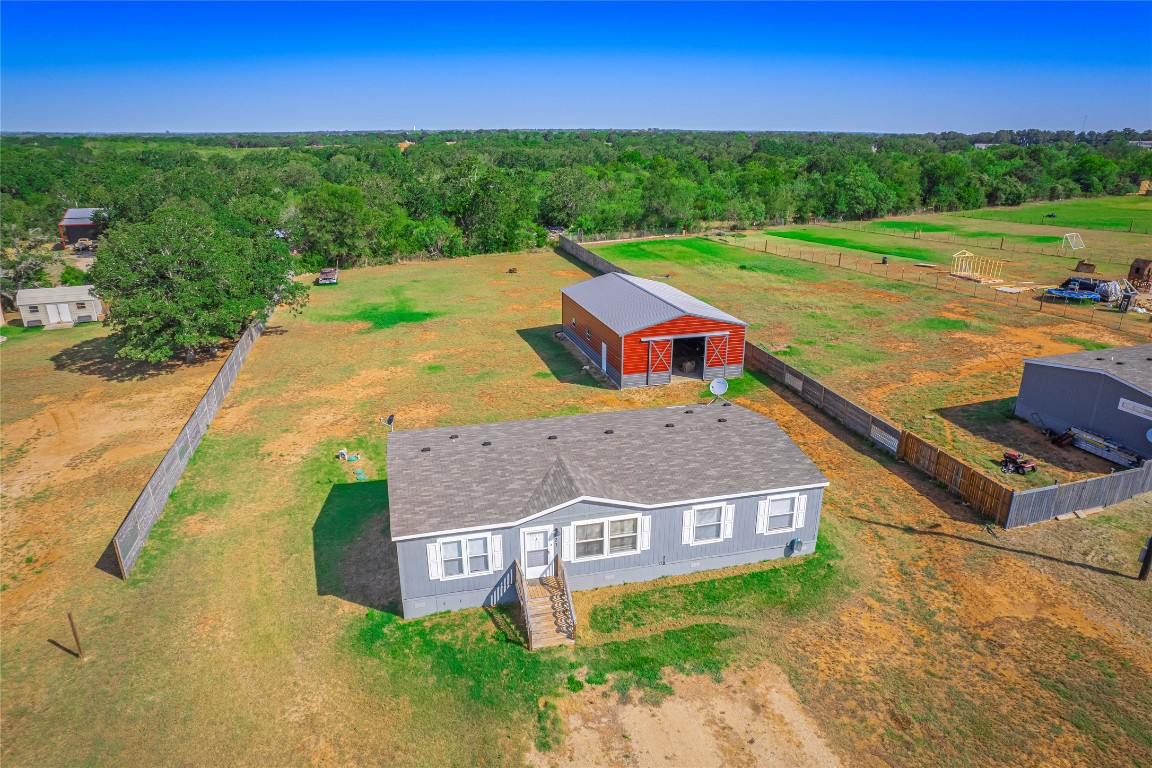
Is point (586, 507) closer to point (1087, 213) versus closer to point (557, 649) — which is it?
point (557, 649)

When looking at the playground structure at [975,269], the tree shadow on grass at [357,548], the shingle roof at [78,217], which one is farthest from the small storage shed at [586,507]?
the shingle roof at [78,217]

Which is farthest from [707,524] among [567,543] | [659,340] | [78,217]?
[78,217]

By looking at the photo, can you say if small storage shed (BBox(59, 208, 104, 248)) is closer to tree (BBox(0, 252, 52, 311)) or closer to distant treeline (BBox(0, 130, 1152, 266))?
distant treeline (BBox(0, 130, 1152, 266))

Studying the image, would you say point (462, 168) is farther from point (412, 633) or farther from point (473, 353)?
point (412, 633)

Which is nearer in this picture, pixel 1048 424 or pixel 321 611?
pixel 321 611

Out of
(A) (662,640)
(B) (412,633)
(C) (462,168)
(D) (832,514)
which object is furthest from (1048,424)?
(C) (462,168)

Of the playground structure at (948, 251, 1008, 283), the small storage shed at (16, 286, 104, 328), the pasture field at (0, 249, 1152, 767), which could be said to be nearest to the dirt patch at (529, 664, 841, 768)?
the pasture field at (0, 249, 1152, 767)
